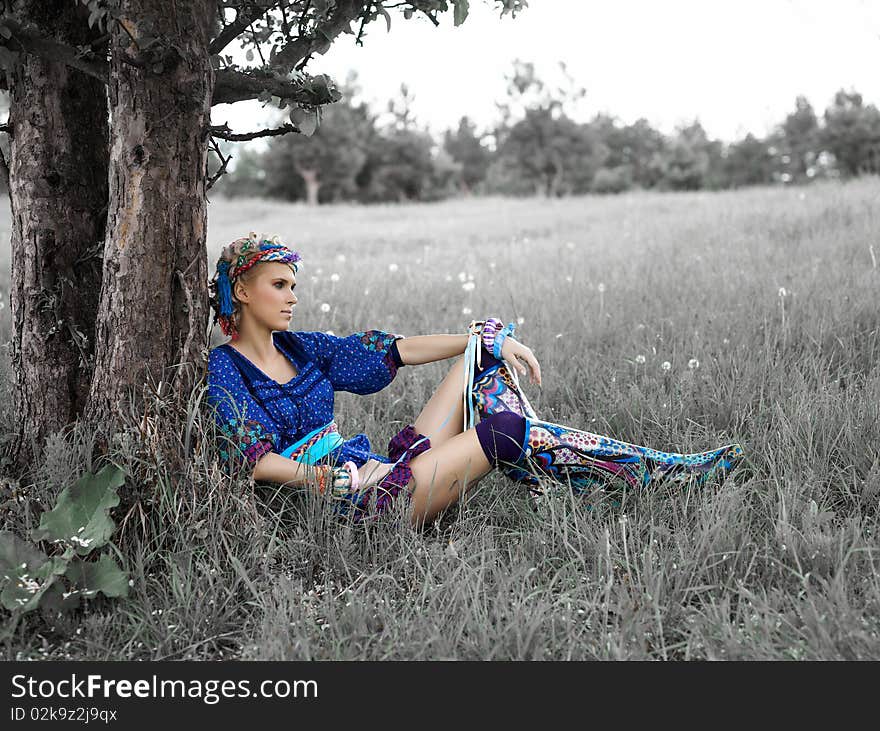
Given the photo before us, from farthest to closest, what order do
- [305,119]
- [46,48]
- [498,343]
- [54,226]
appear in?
[498,343] < [54,226] < [305,119] < [46,48]

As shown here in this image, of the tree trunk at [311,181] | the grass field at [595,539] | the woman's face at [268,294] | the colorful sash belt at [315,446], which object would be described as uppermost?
the tree trunk at [311,181]

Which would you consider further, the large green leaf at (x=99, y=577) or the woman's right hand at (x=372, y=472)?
the woman's right hand at (x=372, y=472)

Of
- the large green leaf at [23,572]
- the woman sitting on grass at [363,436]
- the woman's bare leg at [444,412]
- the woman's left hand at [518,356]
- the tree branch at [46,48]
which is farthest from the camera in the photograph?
the woman's bare leg at [444,412]

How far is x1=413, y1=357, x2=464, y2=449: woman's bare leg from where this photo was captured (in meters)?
3.36

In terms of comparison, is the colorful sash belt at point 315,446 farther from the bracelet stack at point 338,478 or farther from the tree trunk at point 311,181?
the tree trunk at point 311,181

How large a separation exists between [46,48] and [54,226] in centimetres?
70

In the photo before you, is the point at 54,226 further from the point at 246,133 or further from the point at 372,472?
the point at 372,472

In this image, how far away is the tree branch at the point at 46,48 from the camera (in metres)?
2.65

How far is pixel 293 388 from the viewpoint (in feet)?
10.4

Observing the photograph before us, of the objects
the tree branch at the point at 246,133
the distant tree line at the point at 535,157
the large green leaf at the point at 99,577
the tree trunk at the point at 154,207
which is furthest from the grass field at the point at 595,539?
the distant tree line at the point at 535,157

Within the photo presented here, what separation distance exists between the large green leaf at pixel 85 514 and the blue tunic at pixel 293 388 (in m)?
0.42

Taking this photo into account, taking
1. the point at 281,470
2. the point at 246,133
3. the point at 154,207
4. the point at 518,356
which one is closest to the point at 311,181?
the point at 246,133
